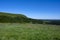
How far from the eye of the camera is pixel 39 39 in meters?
17.5

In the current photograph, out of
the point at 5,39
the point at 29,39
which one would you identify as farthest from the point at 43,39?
the point at 5,39

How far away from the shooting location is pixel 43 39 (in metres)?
17.6

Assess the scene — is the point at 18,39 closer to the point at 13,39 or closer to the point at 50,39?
the point at 13,39

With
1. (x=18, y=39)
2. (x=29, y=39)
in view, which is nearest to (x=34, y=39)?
(x=29, y=39)

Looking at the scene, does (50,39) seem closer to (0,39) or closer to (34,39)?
(34,39)

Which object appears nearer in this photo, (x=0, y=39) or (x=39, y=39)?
(x=0, y=39)

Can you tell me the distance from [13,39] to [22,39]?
108cm

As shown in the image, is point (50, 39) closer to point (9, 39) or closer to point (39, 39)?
point (39, 39)

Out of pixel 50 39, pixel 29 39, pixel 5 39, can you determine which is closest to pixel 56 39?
pixel 50 39

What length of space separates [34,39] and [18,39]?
2.06 m

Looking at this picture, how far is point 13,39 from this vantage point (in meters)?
16.4

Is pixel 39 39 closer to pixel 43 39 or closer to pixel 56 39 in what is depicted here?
pixel 43 39

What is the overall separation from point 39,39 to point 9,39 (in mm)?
3758

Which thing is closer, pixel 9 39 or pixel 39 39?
pixel 9 39
